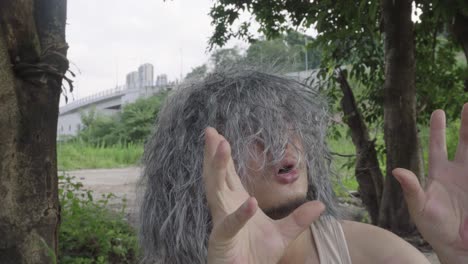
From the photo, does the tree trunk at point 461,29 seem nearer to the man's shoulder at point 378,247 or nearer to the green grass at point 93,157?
the man's shoulder at point 378,247

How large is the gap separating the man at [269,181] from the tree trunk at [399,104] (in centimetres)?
259

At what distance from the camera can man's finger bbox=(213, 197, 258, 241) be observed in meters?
0.87

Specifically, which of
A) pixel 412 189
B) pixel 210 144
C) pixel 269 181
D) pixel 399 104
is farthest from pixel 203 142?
pixel 399 104

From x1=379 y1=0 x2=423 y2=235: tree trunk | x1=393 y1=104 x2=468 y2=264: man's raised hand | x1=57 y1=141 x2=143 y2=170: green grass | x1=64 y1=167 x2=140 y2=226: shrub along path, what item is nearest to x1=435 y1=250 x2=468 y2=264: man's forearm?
x1=393 y1=104 x2=468 y2=264: man's raised hand

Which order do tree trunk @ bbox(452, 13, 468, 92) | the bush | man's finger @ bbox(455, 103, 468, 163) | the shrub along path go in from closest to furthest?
man's finger @ bbox(455, 103, 468, 163) < tree trunk @ bbox(452, 13, 468, 92) < the bush < the shrub along path

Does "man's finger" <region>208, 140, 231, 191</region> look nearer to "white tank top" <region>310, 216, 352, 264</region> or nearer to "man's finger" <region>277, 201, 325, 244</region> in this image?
→ "man's finger" <region>277, 201, 325, 244</region>

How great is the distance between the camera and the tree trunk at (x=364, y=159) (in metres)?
4.41

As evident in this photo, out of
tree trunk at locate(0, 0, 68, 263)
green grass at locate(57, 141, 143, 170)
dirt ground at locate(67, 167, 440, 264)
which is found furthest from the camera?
green grass at locate(57, 141, 143, 170)

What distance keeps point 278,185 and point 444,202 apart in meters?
0.40

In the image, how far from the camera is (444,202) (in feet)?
3.56

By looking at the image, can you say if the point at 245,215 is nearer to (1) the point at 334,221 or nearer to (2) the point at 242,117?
(2) the point at 242,117

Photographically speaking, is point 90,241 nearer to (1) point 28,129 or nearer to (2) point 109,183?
(1) point 28,129

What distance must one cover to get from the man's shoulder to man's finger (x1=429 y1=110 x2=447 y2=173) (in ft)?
0.81

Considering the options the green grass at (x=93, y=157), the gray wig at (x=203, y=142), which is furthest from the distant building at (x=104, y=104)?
the gray wig at (x=203, y=142)
